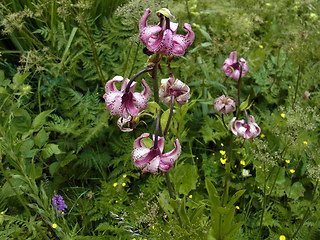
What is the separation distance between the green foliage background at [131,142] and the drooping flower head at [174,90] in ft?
1.15

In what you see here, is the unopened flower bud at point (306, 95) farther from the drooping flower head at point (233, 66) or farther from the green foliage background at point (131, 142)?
the drooping flower head at point (233, 66)

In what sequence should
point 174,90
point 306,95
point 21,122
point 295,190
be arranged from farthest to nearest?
point 306,95, point 295,190, point 21,122, point 174,90

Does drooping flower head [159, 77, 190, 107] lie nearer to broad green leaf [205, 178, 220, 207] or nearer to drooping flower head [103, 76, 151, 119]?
drooping flower head [103, 76, 151, 119]

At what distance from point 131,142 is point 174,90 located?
0.83 m

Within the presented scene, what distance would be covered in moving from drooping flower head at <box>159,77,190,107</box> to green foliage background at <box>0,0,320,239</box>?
352mm

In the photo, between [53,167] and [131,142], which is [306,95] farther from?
[53,167]

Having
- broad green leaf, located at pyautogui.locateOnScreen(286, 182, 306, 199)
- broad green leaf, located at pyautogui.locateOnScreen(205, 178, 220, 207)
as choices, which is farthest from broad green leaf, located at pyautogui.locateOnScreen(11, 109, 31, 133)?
broad green leaf, located at pyautogui.locateOnScreen(286, 182, 306, 199)

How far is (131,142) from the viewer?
1817 mm

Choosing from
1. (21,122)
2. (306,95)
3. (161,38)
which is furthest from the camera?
(306,95)

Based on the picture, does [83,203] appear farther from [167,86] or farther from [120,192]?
[167,86]

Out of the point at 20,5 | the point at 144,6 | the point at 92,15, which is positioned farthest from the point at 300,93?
the point at 20,5

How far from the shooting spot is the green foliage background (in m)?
1.40

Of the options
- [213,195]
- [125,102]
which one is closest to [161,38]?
[125,102]

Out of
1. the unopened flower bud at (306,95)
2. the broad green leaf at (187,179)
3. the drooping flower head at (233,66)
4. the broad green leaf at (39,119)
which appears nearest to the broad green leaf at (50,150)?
the broad green leaf at (39,119)
